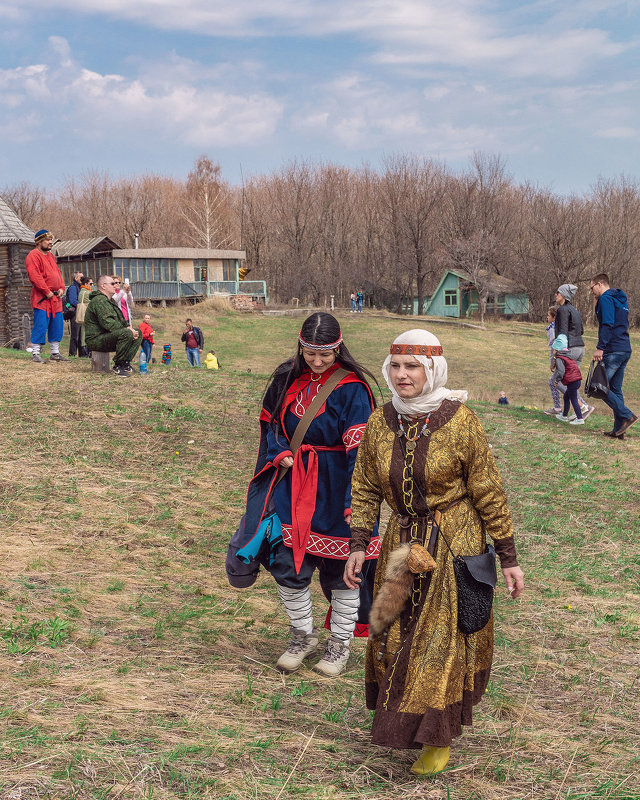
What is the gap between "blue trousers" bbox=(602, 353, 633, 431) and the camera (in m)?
11.5

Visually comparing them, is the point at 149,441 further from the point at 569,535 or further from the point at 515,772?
the point at 515,772

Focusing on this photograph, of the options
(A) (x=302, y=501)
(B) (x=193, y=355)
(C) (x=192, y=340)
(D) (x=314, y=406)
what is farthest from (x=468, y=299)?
(A) (x=302, y=501)

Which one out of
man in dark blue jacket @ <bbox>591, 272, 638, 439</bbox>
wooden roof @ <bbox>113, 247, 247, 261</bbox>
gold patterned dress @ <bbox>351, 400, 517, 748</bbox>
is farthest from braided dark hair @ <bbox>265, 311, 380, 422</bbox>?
wooden roof @ <bbox>113, 247, 247, 261</bbox>

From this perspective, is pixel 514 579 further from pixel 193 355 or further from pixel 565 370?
pixel 193 355

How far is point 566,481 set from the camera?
9633mm

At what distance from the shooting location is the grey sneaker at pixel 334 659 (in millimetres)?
4328

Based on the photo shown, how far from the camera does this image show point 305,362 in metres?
4.37

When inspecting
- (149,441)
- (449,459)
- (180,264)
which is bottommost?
(149,441)

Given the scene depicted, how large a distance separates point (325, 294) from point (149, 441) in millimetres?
55291

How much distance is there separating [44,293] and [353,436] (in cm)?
979

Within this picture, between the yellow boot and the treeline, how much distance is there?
51456mm

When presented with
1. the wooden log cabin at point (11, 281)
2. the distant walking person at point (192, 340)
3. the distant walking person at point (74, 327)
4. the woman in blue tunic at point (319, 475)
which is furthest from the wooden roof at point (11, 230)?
the woman in blue tunic at point (319, 475)

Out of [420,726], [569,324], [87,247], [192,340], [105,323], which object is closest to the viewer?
[420,726]

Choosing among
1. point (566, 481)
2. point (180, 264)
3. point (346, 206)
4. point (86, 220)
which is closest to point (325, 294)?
point (346, 206)
